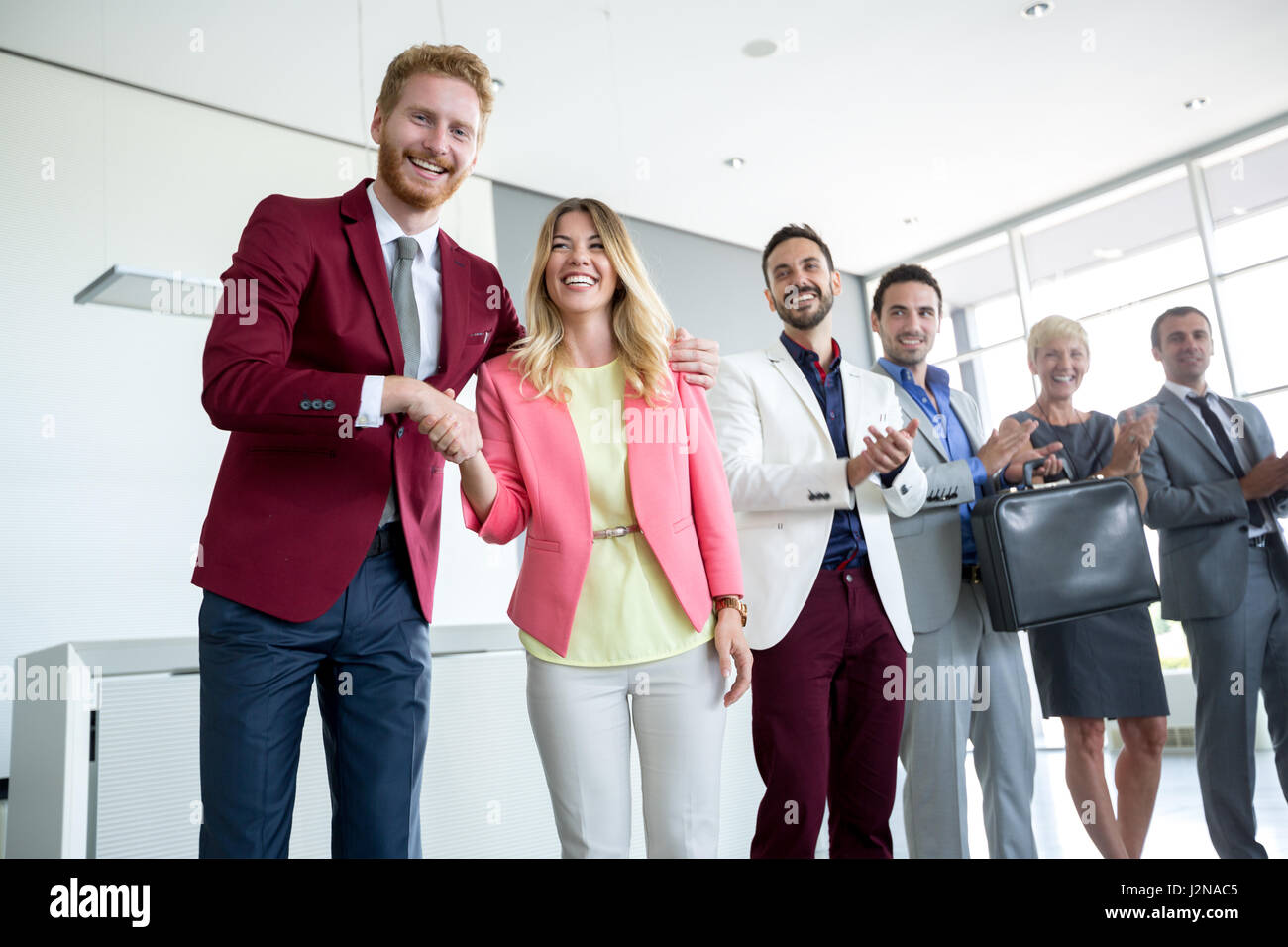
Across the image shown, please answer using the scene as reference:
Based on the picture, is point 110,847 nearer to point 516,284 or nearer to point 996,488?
point 996,488

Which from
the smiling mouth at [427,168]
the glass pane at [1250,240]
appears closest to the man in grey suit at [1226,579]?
the smiling mouth at [427,168]

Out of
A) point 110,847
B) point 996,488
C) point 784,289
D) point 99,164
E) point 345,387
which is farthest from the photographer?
point 99,164

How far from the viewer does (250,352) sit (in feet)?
4.62

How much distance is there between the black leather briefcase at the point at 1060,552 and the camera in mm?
2400

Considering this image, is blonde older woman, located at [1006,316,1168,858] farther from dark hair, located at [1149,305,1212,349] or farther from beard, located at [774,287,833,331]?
beard, located at [774,287,833,331]

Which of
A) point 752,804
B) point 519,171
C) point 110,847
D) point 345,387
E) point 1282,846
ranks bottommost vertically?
point 1282,846

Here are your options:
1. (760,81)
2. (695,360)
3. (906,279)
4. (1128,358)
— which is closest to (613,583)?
(695,360)

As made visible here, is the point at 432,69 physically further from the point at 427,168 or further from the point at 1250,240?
the point at 1250,240

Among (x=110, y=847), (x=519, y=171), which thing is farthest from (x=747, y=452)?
(x=519, y=171)

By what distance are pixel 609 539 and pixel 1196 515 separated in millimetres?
2164

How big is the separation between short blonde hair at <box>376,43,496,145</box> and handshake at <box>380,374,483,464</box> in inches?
21.3

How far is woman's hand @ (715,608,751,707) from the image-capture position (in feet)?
5.54

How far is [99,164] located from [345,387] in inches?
192

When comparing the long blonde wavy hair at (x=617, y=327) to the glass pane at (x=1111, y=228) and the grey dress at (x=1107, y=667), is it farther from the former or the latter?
the glass pane at (x=1111, y=228)
